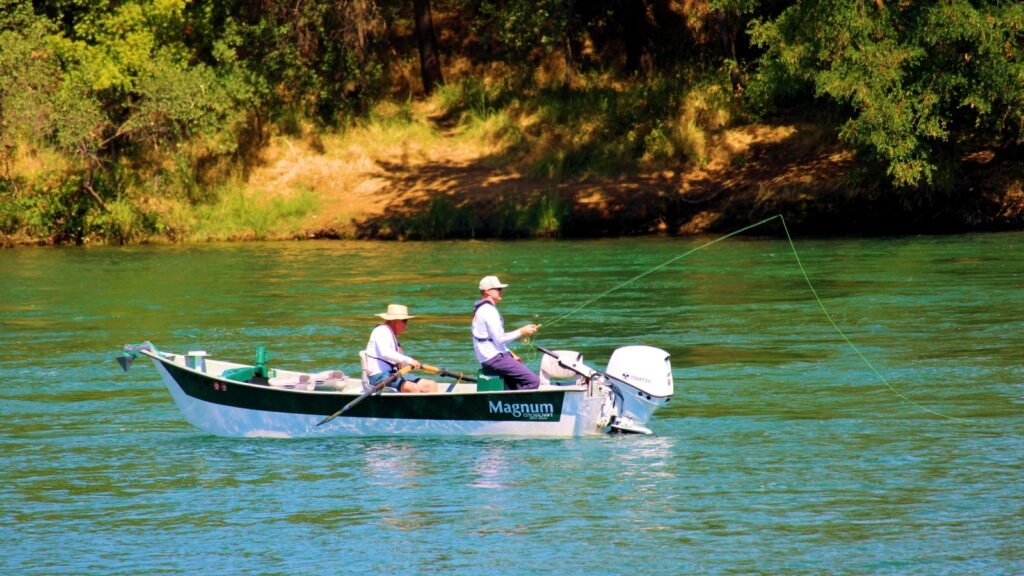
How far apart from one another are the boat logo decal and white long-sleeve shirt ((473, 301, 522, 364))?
0.48 m

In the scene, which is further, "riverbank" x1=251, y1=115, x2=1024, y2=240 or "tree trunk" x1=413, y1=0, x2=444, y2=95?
"tree trunk" x1=413, y1=0, x2=444, y2=95

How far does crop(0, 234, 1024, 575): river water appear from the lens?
32.3 ft

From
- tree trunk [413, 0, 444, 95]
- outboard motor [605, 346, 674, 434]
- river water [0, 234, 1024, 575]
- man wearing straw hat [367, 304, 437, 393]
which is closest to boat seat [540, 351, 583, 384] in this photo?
outboard motor [605, 346, 674, 434]

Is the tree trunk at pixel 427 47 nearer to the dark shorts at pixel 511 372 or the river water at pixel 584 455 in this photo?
the river water at pixel 584 455

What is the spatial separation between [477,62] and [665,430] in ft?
89.9

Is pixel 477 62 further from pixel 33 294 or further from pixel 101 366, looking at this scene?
pixel 101 366

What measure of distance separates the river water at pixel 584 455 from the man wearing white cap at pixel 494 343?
61 cm

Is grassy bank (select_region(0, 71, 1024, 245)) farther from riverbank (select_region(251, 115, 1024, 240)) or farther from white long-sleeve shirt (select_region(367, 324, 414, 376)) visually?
white long-sleeve shirt (select_region(367, 324, 414, 376))

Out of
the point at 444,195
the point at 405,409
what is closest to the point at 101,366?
the point at 405,409

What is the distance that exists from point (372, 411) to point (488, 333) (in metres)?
1.22

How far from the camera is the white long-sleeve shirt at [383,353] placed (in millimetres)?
13039

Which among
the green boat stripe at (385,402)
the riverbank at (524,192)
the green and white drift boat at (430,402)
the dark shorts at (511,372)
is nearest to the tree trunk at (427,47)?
the riverbank at (524,192)

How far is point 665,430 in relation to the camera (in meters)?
13.3

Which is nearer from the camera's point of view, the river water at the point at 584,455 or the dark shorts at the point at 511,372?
the river water at the point at 584,455
